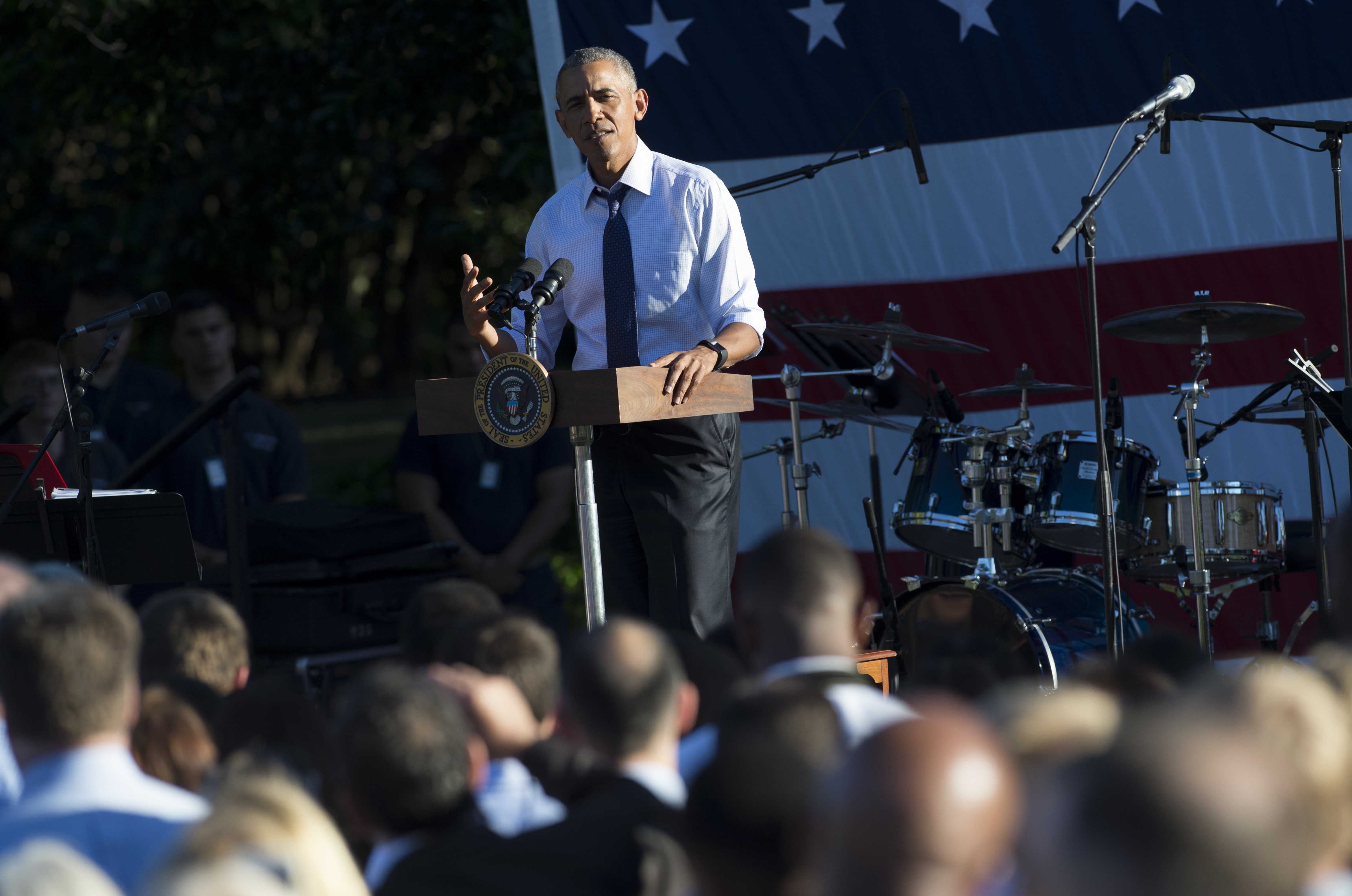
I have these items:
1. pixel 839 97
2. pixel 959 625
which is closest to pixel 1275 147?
pixel 839 97

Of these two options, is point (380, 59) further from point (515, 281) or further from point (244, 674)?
point (244, 674)

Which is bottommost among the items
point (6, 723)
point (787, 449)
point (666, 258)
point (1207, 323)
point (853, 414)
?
point (6, 723)

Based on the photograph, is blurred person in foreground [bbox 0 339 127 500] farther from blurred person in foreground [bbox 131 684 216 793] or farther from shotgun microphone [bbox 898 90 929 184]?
blurred person in foreground [bbox 131 684 216 793]

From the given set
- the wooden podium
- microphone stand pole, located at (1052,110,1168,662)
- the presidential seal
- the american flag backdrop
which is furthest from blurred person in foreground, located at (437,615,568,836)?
the american flag backdrop

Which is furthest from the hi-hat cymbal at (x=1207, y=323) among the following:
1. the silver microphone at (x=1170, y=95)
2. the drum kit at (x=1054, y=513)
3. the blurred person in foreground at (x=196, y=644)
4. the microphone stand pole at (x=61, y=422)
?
the blurred person in foreground at (x=196, y=644)

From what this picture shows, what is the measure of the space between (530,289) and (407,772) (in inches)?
74.9

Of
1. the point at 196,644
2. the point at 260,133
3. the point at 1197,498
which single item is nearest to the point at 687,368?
the point at 196,644

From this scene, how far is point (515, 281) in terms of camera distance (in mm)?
3473

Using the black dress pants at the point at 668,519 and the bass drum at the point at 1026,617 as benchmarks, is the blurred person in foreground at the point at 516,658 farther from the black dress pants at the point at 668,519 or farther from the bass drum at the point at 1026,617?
the bass drum at the point at 1026,617

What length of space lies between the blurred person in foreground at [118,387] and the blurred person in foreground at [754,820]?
16.3 feet

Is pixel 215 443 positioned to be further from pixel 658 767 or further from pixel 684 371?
pixel 658 767

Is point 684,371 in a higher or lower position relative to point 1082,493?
higher

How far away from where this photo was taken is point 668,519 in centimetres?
381

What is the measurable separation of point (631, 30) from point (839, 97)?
0.97 m
